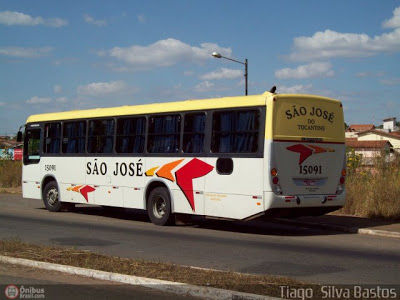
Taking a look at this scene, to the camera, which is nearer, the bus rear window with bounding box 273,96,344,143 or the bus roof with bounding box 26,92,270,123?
the bus rear window with bounding box 273,96,344,143

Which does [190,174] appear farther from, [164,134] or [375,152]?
[375,152]

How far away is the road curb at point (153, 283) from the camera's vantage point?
22.2 feet

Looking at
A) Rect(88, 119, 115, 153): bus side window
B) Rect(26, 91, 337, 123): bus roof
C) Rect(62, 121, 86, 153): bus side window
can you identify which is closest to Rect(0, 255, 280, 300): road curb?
Rect(26, 91, 337, 123): bus roof

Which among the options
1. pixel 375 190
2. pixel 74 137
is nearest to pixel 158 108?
pixel 74 137

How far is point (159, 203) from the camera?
50.2ft

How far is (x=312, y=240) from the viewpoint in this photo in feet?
41.3

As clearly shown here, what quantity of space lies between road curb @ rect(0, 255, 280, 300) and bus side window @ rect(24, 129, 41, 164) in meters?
10.3

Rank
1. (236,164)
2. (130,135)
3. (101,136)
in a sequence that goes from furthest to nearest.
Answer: (101,136), (130,135), (236,164)

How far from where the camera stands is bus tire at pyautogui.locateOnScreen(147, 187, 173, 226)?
14844 millimetres

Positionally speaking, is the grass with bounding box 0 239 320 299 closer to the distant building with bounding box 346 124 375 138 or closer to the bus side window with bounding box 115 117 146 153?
→ the bus side window with bounding box 115 117 146 153

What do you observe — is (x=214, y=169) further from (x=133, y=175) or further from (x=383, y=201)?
(x=383, y=201)

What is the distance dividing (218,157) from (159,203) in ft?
8.76

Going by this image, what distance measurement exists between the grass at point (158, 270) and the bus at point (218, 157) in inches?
178

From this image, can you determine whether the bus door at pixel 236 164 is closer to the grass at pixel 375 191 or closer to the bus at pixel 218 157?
the bus at pixel 218 157
